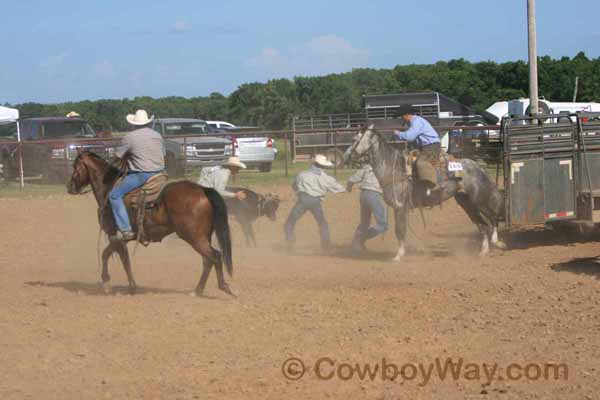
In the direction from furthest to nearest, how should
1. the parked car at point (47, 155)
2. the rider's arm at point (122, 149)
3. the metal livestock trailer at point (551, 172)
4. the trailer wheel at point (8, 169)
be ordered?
1. the trailer wheel at point (8, 169)
2. the parked car at point (47, 155)
3. the metal livestock trailer at point (551, 172)
4. the rider's arm at point (122, 149)

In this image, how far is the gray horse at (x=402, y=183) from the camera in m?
11.9

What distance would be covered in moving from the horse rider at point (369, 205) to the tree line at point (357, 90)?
40.0 metres

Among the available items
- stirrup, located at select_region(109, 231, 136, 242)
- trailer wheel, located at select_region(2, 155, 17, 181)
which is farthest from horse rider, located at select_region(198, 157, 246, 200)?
trailer wheel, located at select_region(2, 155, 17, 181)

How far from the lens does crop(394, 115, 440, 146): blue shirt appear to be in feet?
39.0

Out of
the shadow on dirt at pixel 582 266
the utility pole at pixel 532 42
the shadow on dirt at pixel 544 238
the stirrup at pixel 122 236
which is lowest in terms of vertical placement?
the shadow on dirt at pixel 544 238

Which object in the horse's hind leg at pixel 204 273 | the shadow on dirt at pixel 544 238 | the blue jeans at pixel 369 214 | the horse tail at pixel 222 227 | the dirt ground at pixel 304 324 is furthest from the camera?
the shadow on dirt at pixel 544 238

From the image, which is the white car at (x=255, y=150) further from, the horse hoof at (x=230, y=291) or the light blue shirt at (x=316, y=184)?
the horse hoof at (x=230, y=291)

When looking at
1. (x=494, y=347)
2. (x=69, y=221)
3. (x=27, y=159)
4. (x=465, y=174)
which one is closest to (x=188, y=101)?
(x=27, y=159)

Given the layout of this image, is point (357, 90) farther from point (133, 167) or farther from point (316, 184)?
point (133, 167)

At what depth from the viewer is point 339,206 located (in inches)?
723

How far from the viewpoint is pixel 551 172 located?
12.0 m

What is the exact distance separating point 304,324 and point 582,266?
4.38 meters

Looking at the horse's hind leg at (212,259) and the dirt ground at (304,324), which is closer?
the dirt ground at (304,324)

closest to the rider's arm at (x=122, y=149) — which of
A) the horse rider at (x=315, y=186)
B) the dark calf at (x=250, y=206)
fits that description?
the dark calf at (x=250, y=206)
